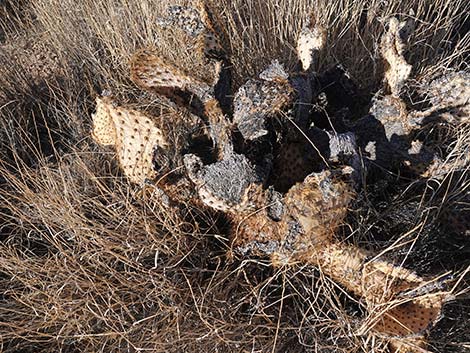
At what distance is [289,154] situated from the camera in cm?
202

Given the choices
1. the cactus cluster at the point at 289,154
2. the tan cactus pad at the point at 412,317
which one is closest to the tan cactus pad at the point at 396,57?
the cactus cluster at the point at 289,154

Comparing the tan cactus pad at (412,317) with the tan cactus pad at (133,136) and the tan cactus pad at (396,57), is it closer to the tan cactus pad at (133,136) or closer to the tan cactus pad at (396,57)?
the tan cactus pad at (396,57)

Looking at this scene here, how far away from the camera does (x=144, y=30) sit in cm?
288

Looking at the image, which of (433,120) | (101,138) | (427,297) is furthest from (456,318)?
(101,138)

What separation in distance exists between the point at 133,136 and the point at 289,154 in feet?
1.95

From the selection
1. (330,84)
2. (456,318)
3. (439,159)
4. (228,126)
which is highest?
(228,126)

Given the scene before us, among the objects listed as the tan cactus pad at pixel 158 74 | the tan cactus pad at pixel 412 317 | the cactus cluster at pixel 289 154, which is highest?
the tan cactus pad at pixel 158 74

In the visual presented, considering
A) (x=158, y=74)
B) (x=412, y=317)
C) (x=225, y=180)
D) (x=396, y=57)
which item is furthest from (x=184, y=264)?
(x=396, y=57)

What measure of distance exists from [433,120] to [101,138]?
133 centimetres

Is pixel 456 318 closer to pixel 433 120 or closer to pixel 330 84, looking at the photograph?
pixel 433 120

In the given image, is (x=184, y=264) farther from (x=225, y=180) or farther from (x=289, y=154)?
(x=289, y=154)

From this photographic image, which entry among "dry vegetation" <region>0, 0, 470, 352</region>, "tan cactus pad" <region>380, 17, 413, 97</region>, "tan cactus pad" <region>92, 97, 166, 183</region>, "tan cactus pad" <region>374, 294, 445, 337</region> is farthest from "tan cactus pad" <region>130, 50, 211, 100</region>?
"tan cactus pad" <region>374, 294, 445, 337</region>

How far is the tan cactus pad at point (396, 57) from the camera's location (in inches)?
80.7

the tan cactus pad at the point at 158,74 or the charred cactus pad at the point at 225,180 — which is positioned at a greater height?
the tan cactus pad at the point at 158,74
